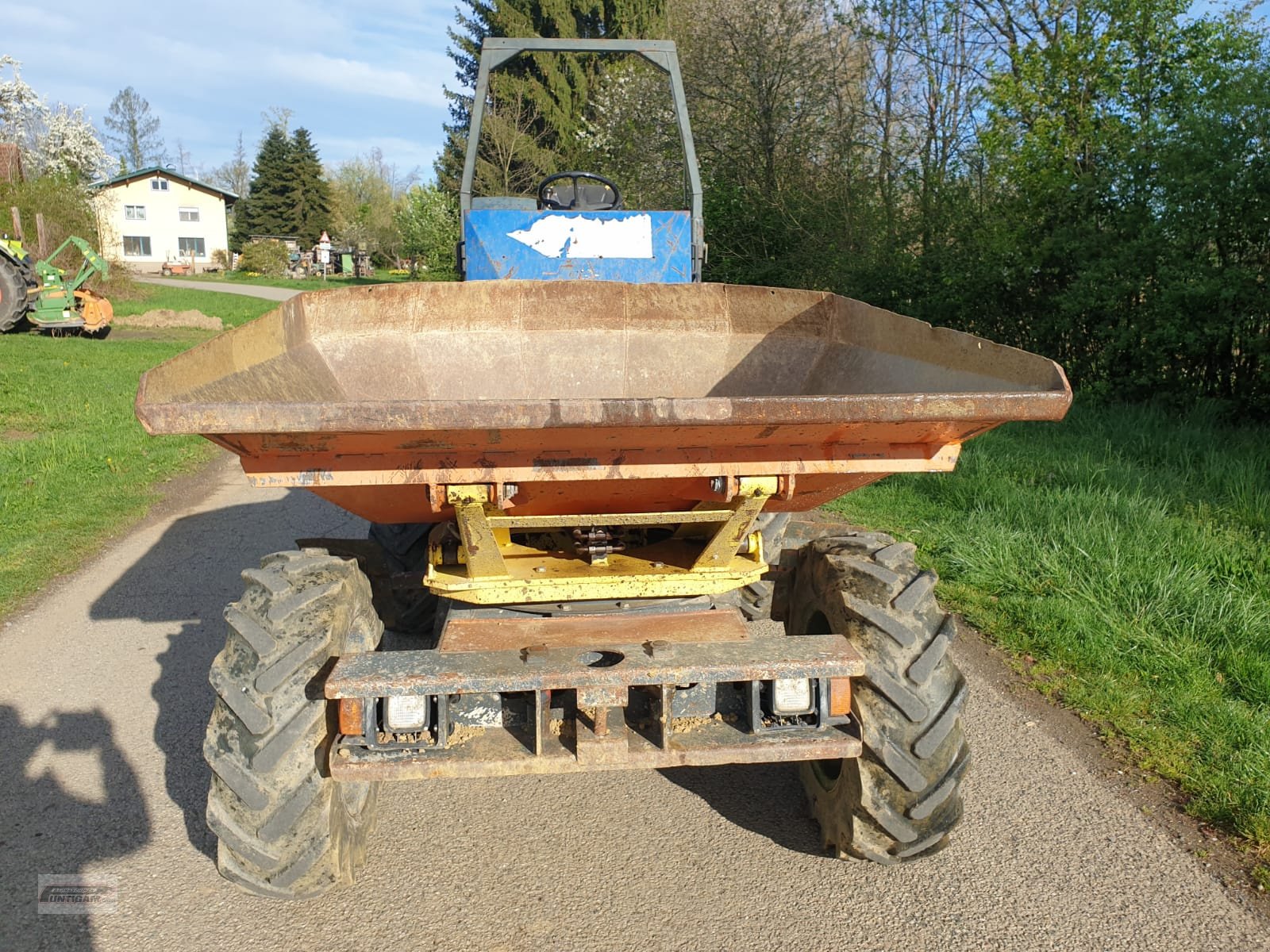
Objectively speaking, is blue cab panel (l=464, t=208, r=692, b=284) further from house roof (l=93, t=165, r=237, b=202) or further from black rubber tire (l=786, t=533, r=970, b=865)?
house roof (l=93, t=165, r=237, b=202)

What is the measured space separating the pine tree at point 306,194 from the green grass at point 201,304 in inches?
1140

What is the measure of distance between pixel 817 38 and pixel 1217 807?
14513 mm

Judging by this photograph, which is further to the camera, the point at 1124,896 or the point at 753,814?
the point at 753,814

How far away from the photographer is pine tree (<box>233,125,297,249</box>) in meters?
58.8

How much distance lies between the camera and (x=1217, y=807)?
3.10 metres

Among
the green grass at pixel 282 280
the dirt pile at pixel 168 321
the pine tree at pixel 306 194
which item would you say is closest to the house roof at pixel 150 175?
the pine tree at pixel 306 194

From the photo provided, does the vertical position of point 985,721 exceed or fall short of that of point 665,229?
it falls short

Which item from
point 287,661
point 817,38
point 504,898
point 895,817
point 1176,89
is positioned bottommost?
point 504,898

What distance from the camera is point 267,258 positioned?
4622 centimetres

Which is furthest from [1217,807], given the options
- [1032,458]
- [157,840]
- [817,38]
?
[817,38]

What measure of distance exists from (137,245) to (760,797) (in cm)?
6398

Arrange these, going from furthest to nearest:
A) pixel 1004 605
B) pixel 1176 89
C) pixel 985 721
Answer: pixel 1176 89, pixel 1004 605, pixel 985 721

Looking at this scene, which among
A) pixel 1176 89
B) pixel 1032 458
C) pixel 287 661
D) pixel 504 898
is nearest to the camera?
pixel 287 661

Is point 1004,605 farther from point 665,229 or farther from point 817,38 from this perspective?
point 817,38
